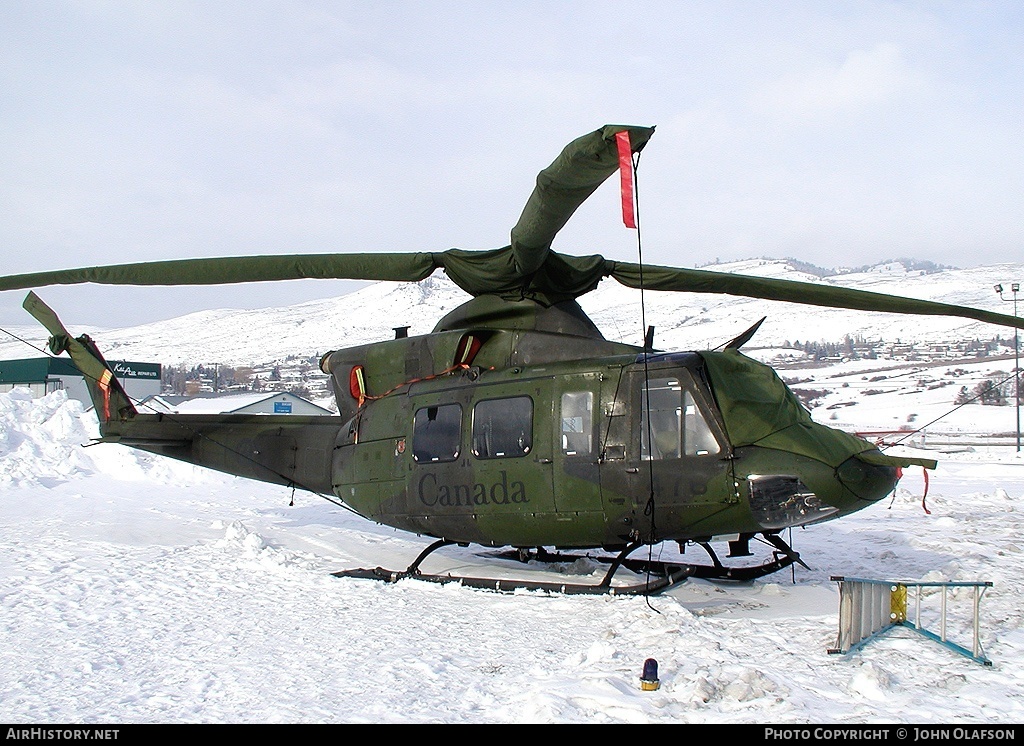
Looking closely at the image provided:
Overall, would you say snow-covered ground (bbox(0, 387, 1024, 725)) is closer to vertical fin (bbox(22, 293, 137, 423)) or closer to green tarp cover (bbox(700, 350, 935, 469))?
green tarp cover (bbox(700, 350, 935, 469))

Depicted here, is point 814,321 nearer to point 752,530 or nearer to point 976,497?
point 976,497

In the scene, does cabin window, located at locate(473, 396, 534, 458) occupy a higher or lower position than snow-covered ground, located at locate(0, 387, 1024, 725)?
higher

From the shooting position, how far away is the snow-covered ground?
4641mm

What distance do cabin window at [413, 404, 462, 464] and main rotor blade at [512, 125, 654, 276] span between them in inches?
106

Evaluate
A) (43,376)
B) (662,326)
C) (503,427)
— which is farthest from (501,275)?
(662,326)

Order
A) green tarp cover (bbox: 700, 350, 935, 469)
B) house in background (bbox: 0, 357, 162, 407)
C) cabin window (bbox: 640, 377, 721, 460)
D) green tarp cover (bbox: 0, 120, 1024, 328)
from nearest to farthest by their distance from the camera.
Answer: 1. green tarp cover (bbox: 700, 350, 935, 469)
2. cabin window (bbox: 640, 377, 721, 460)
3. green tarp cover (bbox: 0, 120, 1024, 328)
4. house in background (bbox: 0, 357, 162, 407)

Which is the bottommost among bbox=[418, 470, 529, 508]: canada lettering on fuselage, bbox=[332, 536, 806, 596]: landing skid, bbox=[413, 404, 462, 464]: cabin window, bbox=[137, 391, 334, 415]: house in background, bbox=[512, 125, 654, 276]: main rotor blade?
bbox=[137, 391, 334, 415]: house in background

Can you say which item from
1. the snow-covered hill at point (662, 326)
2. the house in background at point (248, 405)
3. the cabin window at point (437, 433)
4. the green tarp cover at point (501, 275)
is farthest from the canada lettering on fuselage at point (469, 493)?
the snow-covered hill at point (662, 326)

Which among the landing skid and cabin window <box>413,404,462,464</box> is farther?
cabin window <box>413,404,462,464</box>

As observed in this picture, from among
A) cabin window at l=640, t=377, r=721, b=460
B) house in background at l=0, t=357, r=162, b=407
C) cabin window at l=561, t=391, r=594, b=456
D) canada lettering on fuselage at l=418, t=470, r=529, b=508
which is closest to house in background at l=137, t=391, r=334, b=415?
house in background at l=0, t=357, r=162, b=407

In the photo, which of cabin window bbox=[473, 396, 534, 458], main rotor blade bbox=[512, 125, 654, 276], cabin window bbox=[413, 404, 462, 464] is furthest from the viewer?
cabin window bbox=[413, 404, 462, 464]

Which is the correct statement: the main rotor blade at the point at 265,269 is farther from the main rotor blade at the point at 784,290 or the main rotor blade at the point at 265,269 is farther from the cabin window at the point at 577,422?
the main rotor blade at the point at 784,290

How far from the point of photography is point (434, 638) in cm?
638

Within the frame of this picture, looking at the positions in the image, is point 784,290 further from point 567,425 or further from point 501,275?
point 501,275
